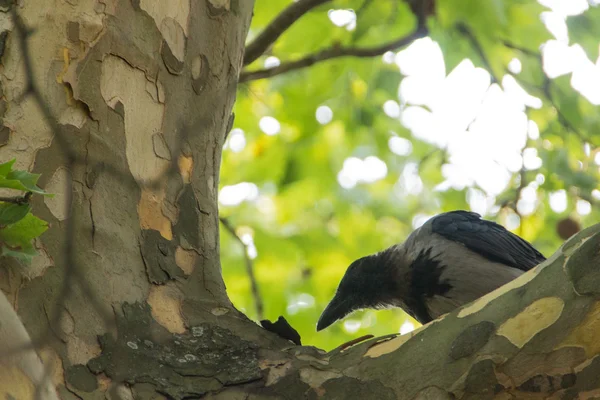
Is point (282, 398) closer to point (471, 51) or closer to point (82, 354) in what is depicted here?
point (82, 354)

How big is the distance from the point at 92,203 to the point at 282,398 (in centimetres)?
71

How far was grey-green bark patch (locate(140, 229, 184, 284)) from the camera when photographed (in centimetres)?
197

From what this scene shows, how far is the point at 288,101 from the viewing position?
5.25 meters

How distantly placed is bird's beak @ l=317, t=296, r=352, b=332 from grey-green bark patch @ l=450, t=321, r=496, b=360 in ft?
8.39

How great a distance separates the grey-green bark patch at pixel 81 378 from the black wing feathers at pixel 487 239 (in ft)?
8.44

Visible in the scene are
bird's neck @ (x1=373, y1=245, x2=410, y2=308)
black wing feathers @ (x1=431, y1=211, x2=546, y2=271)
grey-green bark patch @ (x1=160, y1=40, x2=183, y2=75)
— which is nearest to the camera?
grey-green bark patch @ (x1=160, y1=40, x2=183, y2=75)

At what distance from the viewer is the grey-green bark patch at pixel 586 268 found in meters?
1.46

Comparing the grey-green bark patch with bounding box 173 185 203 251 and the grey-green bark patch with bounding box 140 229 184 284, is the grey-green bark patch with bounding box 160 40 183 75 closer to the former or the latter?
the grey-green bark patch with bounding box 173 185 203 251

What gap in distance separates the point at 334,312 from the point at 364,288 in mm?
217

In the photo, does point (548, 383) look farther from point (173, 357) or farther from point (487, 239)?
point (487, 239)

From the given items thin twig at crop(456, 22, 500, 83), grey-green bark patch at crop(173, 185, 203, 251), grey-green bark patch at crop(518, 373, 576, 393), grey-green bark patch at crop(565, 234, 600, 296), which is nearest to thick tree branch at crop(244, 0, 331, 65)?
thin twig at crop(456, 22, 500, 83)

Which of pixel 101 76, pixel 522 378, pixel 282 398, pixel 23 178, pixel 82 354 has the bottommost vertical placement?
pixel 522 378

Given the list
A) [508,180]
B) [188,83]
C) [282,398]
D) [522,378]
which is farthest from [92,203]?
[508,180]

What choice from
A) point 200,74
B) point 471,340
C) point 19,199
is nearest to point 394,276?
point 200,74
